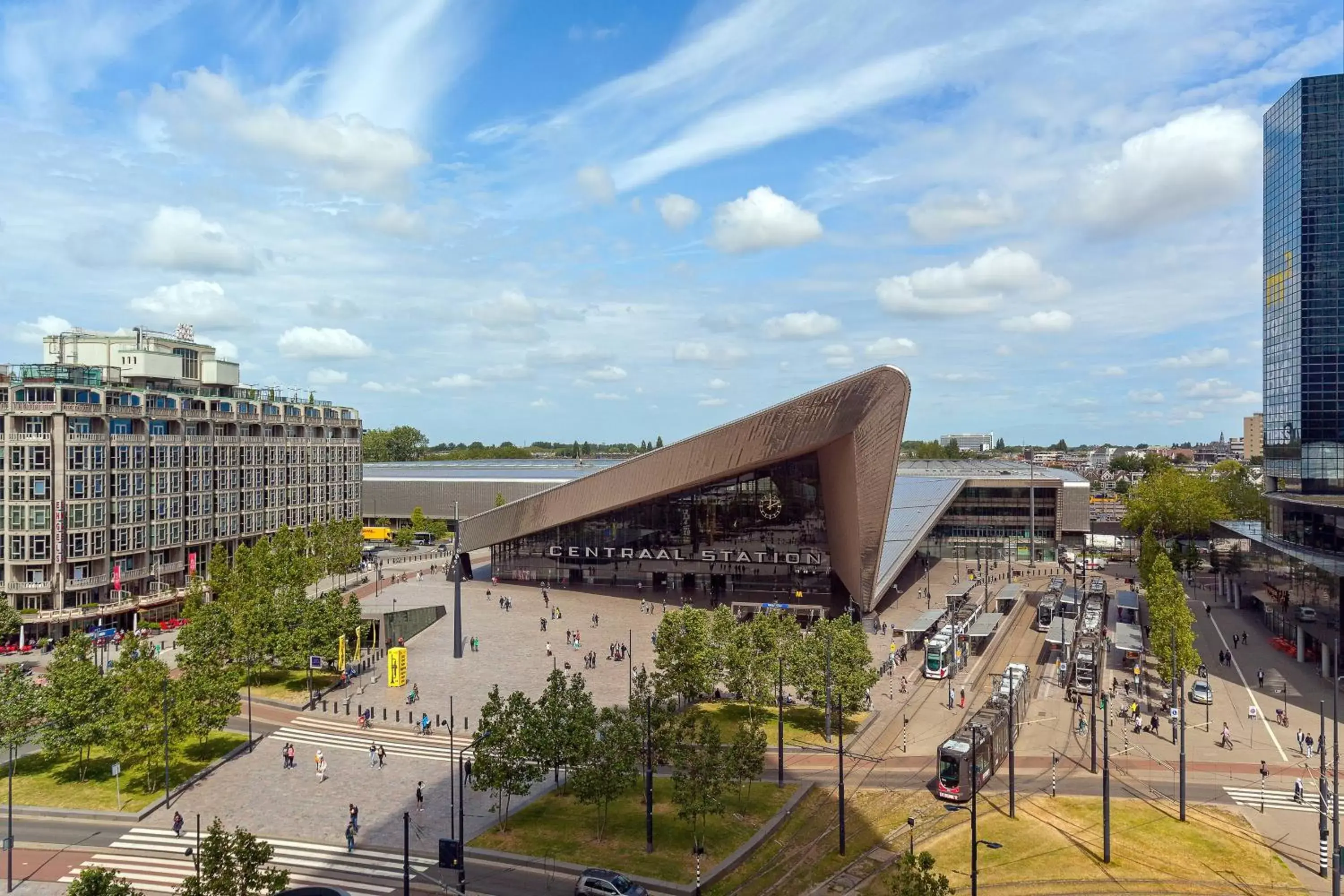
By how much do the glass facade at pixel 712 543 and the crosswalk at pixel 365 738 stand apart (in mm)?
34542

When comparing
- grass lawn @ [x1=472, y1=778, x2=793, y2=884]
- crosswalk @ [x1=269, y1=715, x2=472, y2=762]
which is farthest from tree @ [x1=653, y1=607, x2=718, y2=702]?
crosswalk @ [x1=269, y1=715, x2=472, y2=762]

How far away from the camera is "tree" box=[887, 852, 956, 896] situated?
59.9ft

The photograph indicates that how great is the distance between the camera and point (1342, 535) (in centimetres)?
4966

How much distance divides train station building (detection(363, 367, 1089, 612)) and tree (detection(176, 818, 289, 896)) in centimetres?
3737

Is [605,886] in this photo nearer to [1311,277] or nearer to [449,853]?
[449,853]

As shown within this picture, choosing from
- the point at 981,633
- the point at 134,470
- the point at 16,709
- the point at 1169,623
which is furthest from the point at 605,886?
the point at 134,470

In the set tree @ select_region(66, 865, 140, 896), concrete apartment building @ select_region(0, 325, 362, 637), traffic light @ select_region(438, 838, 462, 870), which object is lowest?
traffic light @ select_region(438, 838, 462, 870)

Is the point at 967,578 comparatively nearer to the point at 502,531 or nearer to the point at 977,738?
the point at 502,531

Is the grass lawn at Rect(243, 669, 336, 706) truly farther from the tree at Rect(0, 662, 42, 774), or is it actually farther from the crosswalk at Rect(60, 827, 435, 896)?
the crosswalk at Rect(60, 827, 435, 896)

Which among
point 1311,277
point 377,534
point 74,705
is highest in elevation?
point 1311,277

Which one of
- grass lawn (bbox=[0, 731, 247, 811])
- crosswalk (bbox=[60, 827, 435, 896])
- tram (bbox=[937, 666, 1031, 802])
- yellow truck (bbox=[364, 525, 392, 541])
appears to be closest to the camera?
crosswalk (bbox=[60, 827, 435, 896])

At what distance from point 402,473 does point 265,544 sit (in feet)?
233

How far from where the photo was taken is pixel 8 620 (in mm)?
50656

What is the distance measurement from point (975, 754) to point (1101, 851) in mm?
4606
